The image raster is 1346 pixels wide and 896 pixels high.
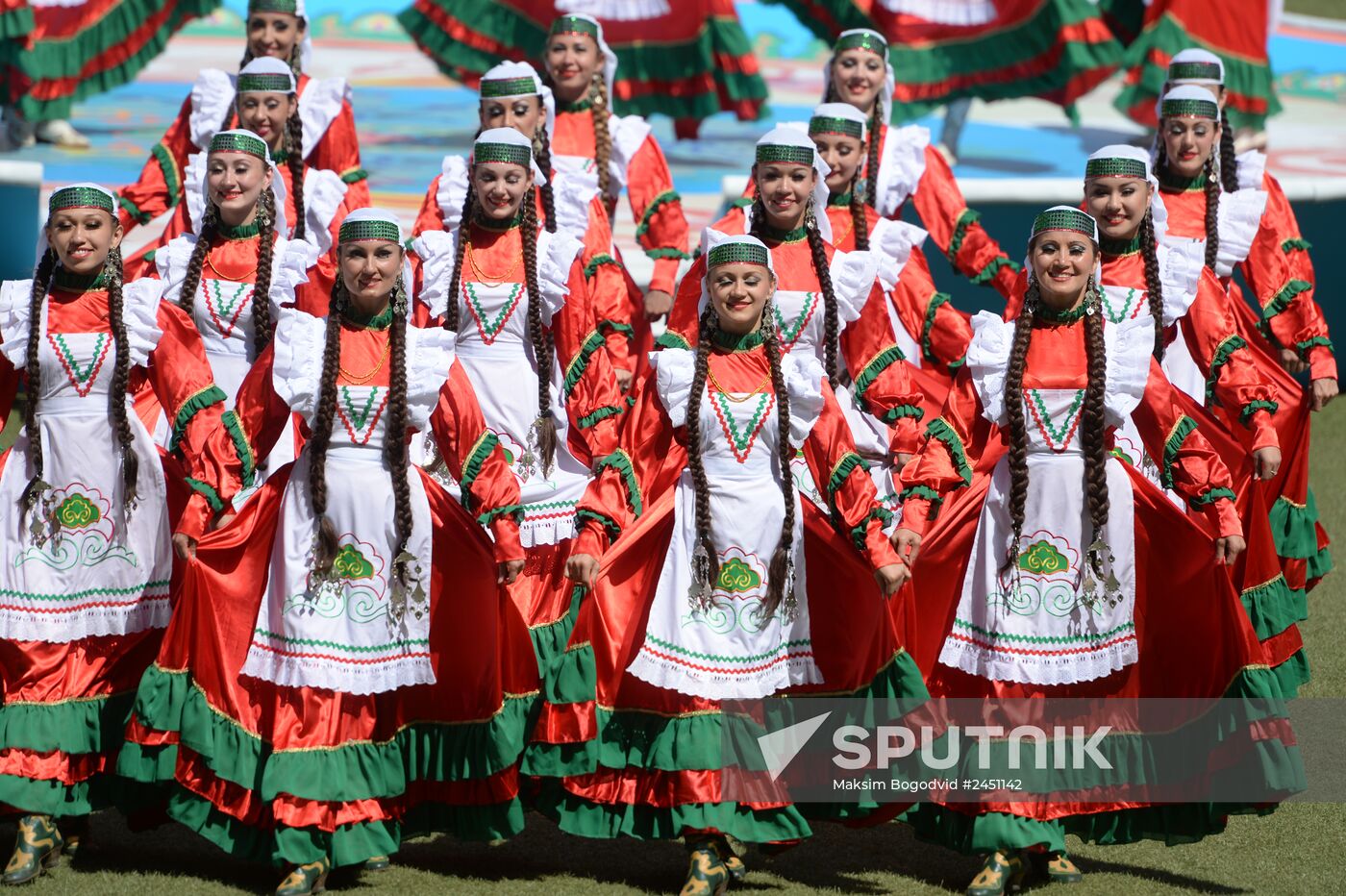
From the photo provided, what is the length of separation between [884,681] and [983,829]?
0.47m

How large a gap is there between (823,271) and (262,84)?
7.85ft

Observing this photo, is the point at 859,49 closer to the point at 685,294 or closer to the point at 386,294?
the point at 685,294

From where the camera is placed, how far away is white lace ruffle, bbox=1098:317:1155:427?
19.7 feet

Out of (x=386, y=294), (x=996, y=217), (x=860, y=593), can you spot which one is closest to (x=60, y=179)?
(x=996, y=217)

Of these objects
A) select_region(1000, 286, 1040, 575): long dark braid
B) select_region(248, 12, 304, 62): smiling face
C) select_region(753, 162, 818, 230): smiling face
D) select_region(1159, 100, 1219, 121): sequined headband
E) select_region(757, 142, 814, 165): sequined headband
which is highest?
select_region(248, 12, 304, 62): smiling face

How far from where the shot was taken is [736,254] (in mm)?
6031

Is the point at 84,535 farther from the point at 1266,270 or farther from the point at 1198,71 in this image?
the point at 1198,71

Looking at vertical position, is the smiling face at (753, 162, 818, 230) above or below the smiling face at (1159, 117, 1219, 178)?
below

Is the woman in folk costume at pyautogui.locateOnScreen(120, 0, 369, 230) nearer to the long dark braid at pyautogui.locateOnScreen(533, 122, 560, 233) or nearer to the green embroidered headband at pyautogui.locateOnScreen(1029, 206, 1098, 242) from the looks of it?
the long dark braid at pyautogui.locateOnScreen(533, 122, 560, 233)

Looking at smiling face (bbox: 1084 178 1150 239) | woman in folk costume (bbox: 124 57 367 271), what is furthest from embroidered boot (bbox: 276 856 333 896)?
smiling face (bbox: 1084 178 1150 239)

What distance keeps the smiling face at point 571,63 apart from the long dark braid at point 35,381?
266 cm

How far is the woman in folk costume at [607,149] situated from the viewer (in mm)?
8273

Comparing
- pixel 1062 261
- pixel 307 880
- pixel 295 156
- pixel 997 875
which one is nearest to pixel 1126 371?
pixel 1062 261

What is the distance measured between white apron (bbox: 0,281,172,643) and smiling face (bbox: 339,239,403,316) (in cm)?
A: 64
